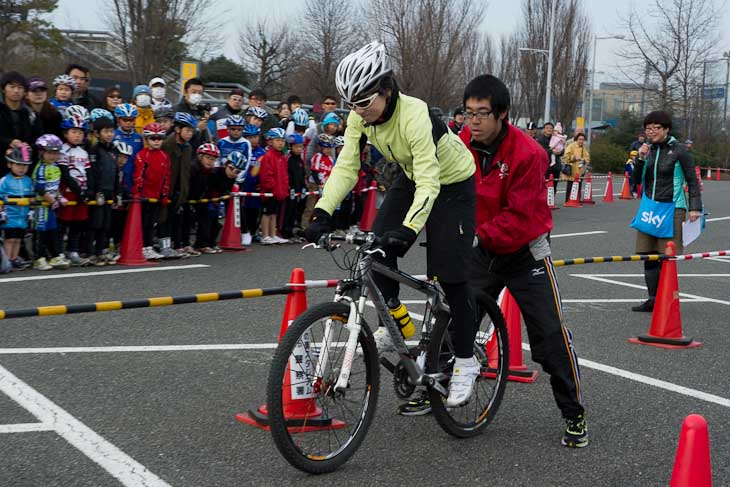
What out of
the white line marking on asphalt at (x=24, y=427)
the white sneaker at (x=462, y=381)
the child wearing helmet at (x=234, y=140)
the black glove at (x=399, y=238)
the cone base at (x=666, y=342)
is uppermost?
the child wearing helmet at (x=234, y=140)

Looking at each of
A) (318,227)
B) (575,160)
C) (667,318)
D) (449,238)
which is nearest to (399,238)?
(318,227)

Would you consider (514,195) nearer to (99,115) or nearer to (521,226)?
(521,226)

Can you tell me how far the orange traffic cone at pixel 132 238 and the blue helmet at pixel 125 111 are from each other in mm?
1099

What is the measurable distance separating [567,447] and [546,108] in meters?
47.3

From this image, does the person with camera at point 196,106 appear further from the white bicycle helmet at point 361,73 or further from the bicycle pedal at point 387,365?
the white bicycle helmet at point 361,73

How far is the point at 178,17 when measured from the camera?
26141 millimetres

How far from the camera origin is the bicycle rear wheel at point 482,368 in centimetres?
518

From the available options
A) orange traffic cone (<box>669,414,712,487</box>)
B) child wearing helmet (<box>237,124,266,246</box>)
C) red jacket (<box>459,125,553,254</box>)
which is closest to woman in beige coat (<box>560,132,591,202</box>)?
child wearing helmet (<box>237,124,266,246</box>)

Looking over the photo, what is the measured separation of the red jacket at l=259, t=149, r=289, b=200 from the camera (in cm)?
1348

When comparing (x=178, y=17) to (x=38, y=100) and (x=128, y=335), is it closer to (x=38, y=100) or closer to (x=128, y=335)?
(x=38, y=100)

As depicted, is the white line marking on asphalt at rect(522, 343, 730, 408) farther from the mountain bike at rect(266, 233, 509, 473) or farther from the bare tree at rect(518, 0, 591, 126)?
the bare tree at rect(518, 0, 591, 126)

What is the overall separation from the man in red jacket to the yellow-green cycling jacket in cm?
30

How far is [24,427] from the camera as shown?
5.14 metres

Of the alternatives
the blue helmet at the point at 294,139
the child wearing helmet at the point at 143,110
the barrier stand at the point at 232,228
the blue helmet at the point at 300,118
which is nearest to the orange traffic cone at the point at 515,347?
the barrier stand at the point at 232,228
